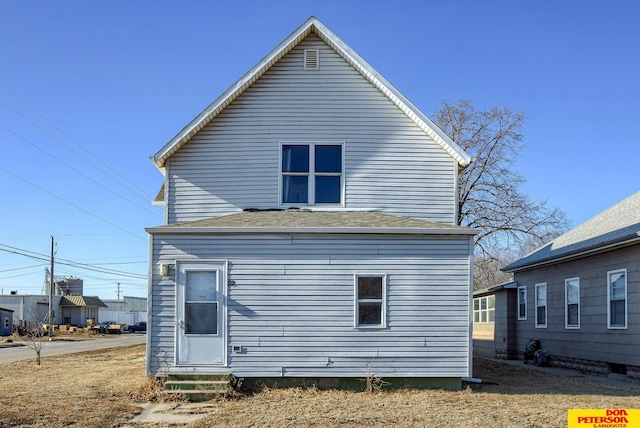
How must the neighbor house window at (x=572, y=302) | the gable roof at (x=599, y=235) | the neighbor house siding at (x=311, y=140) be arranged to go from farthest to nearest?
the neighbor house window at (x=572, y=302)
the gable roof at (x=599, y=235)
the neighbor house siding at (x=311, y=140)

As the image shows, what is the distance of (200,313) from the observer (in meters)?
13.4

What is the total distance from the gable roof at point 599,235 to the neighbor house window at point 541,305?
77cm

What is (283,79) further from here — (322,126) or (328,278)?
(328,278)

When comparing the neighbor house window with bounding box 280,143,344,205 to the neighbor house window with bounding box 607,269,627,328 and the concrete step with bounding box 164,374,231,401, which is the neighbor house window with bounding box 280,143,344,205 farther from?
the neighbor house window with bounding box 607,269,627,328

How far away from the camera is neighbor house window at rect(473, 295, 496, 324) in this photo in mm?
Result: 25731

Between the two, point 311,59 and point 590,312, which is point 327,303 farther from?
point 590,312

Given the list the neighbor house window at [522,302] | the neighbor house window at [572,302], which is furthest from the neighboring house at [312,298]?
the neighbor house window at [522,302]

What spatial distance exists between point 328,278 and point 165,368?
3.71m

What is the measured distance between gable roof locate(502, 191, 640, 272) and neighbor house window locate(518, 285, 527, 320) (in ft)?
2.39

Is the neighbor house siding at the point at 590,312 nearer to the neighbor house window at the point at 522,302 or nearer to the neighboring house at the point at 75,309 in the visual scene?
the neighbor house window at the point at 522,302

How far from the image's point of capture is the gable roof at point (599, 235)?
51.7 feet

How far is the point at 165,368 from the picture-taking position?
1315 centimetres

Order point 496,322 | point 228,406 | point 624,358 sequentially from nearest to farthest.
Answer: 1. point 228,406
2. point 624,358
3. point 496,322

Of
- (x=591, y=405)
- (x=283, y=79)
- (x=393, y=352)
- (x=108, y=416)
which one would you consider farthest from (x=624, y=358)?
(x=108, y=416)
